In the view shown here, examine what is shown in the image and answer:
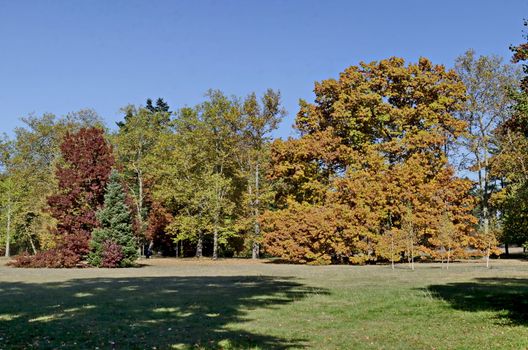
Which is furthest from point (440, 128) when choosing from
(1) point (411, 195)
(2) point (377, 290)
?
(2) point (377, 290)

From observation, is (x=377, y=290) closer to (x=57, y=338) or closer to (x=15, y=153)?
(x=57, y=338)

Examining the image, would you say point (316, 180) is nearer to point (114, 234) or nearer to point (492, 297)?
point (114, 234)

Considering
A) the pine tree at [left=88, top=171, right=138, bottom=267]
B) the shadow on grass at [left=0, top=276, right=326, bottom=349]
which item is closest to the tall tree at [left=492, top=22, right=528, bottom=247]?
the shadow on grass at [left=0, top=276, right=326, bottom=349]

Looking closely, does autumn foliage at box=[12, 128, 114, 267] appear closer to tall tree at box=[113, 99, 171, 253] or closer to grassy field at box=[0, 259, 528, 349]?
tall tree at box=[113, 99, 171, 253]

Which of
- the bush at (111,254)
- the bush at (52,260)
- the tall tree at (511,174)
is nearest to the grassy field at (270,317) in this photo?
the bush at (111,254)

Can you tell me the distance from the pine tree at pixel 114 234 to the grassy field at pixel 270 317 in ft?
51.8

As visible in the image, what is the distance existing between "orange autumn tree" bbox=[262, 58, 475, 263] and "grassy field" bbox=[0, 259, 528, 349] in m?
17.7

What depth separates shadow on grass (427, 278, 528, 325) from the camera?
40.8ft

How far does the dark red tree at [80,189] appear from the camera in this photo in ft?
117

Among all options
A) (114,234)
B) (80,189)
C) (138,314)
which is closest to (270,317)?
(138,314)

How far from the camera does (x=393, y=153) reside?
41938 millimetres

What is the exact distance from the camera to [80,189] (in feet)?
121

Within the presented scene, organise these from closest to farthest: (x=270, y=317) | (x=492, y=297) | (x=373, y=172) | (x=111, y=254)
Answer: (x=270, y=317), (x=492, y=297), (x=111, y=254), (x=373, y=172)

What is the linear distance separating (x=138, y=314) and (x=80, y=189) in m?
26.5
